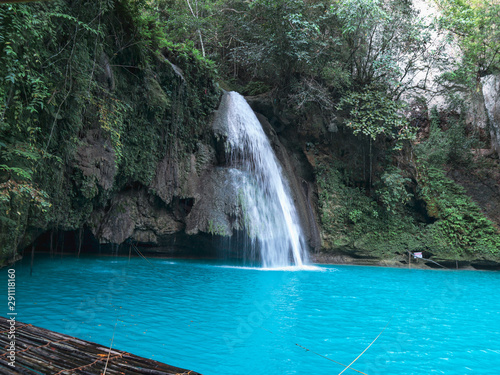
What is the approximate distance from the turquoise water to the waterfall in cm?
277

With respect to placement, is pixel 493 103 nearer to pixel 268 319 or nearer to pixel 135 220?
pixel 268 319

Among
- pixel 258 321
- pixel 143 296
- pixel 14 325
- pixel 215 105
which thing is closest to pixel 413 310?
pixel 258 321

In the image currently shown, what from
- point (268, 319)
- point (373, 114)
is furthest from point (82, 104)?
point (373, 114)

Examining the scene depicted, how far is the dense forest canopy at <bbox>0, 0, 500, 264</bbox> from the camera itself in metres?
5.94

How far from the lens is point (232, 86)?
15.1 m

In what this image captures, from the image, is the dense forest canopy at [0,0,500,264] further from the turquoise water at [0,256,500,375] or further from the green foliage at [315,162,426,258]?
the turquoise water at [0,256,500,375]

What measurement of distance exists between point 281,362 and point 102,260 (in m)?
8.36

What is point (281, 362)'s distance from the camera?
3.46m

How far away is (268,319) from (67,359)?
2903mm

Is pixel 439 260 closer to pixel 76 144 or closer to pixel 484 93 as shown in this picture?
pixel 484 93

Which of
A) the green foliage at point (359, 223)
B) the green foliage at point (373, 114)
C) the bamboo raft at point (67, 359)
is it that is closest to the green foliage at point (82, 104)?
the bamboo raft at point (67, 359)

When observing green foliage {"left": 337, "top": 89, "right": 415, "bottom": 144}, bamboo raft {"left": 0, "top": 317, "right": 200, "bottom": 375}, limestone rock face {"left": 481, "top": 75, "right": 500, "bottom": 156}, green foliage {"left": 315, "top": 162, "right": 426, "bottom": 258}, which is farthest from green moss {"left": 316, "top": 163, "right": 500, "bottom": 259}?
bamboo raft {"left": 0, "top": 317, "right": 200, "bottom": 375}

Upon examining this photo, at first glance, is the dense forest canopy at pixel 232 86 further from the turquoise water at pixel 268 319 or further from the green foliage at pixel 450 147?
the turquoise water at pixel 268 319

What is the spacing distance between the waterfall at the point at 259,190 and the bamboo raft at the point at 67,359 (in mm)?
8041
